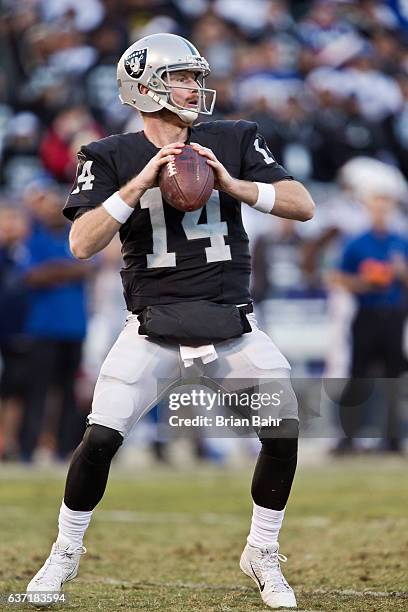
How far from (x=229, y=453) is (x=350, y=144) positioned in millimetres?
4057

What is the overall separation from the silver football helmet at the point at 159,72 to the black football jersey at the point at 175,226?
0.13m

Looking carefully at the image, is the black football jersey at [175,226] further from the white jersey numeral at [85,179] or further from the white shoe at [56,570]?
the white shoe at [56,570]

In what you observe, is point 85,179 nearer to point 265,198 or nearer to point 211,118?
point 265,198

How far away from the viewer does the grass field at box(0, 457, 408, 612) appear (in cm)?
419

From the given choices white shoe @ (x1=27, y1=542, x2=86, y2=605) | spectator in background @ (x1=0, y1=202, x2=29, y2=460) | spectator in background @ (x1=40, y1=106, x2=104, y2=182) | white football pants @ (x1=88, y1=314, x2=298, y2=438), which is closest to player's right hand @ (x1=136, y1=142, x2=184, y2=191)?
white football pants @ (x1=88, y1=314, x2=298, y2=438)

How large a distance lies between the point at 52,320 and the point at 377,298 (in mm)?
2593

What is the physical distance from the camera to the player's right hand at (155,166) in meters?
3.83

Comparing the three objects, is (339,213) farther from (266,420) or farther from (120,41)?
(266,420)

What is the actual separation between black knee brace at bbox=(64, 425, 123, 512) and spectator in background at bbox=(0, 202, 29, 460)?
516 cm

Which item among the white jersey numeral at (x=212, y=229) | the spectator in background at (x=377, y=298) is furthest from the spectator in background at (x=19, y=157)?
the white jersey numeral at (x=212, y=229)

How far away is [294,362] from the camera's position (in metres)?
10.1

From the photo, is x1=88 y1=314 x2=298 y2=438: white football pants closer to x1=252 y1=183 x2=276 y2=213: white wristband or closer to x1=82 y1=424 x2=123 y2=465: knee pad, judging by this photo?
x1=82 y1=424 x2=123 y2=465: knee pad

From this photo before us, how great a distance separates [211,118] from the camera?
38.5ft

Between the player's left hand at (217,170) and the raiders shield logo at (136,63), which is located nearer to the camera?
the player's left hand at (217,170)
